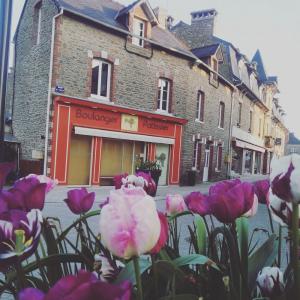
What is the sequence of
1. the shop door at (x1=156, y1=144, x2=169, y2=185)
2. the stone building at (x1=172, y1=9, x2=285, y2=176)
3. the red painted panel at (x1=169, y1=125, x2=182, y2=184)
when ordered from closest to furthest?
the shop door at (x1=156, y1=144, x2=169, y2=185) → the red painted panel at (x1=169, y1=125, x2=182, y2=184) → the stone building at (x1=172, y1=9, x2=285, y2=176)

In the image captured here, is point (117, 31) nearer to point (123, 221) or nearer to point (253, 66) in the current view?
point (123, 221)

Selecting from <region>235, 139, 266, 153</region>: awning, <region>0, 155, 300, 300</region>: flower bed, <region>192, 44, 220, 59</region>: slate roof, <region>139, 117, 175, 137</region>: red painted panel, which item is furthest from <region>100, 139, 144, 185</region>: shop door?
<region>0, 155, 300, 300</region>: flower bed

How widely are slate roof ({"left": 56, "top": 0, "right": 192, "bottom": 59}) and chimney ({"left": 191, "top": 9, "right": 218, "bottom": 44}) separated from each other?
645 centimetres

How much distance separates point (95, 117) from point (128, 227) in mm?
13295

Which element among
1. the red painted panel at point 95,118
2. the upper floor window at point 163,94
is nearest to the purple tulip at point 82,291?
the red painted panel at point 95,118

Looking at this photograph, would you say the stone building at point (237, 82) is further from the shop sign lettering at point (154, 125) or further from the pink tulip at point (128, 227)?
the pink tulip at point (128, 227)

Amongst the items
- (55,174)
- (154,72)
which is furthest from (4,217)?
(154,72)

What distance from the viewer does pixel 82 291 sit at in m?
0.47

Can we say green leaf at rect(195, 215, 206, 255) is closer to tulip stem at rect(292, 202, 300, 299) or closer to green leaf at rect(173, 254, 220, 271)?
green leaf at rect(173, 254, 220, 271)

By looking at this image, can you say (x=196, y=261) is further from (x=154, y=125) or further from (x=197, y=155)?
(x=197, y=155)

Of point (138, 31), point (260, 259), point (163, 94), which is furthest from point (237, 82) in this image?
point (260, 259)

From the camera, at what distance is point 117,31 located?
1433 centimetres

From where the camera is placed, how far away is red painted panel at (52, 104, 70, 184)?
12680 millimetres

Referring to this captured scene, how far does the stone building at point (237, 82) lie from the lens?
23281mm
